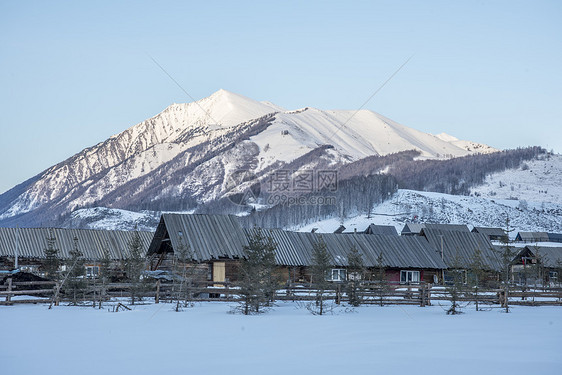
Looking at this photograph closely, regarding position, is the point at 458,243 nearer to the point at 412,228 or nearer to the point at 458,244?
the point at 458,244

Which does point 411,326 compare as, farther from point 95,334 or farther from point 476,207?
point 476,207

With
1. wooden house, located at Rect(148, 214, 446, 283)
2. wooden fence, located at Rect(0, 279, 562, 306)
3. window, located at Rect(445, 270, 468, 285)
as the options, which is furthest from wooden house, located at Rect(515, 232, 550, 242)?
wooden fence, located at Rect(0, 279, 562, 306)

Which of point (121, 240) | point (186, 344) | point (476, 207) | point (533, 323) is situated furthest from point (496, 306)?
point (476, 207)

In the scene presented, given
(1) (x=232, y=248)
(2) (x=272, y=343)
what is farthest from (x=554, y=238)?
(2) (x=272, y=343)

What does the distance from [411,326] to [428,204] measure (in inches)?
6944

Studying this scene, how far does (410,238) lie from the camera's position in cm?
5138

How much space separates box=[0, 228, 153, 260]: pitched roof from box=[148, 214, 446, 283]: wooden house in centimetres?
662

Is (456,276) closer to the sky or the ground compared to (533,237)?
closer to the ground

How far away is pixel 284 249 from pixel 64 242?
60.5ft

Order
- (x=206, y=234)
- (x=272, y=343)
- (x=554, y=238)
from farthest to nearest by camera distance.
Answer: (x=554, y=238), (x=206, y=234), (x=272, y=343)

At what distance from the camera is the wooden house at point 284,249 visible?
41.4m

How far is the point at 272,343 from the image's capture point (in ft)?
56.3

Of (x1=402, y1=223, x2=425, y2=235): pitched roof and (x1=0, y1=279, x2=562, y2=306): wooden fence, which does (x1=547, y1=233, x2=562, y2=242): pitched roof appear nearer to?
(x1=402, y1=223, x2=425, y2=235): pitched roof

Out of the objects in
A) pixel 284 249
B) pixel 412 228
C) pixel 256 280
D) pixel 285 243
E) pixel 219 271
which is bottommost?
pixel 219 271
